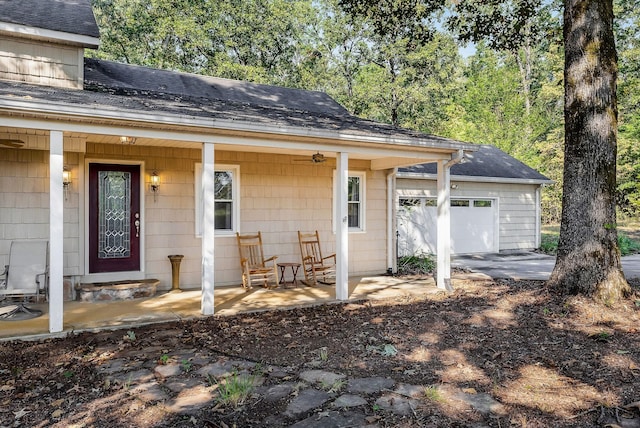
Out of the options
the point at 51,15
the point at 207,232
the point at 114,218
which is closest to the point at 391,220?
the point at 207,232

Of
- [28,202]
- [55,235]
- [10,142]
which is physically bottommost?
[55,235]

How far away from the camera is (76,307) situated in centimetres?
625

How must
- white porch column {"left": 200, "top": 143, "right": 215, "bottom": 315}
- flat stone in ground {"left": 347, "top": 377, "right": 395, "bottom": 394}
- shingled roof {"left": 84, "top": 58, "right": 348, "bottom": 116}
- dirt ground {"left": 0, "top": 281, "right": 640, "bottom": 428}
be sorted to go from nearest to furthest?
dirt ground {"left": 0, "top": 281, "right": 640, "bottom": 428} < flat stone in ground {"left": 347, "top": 377, "right": 395, "bottom": 394} < white porch column {"left": 200, "top": 143, "right": 215, "bottom": 315} < shingled roof {"left": 84, "top": 58, "right": 348, "bottom": 116}

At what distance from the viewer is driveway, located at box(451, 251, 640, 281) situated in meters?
9.66

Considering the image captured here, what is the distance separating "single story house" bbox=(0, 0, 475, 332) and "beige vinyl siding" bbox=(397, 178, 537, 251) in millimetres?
5568

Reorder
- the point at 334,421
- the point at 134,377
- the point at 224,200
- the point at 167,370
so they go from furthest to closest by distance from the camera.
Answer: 1. the point at 224,200
2. the point at 167,370
3. the point at 134,377
4. the point at 334,421

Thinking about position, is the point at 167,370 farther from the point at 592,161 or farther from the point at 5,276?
the point at 592,161

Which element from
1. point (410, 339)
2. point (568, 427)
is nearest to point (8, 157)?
point (410, 339)

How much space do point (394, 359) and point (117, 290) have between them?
4.48 meters

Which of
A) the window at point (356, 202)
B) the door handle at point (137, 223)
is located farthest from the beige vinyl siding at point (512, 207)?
the door handle at point (137, 223)

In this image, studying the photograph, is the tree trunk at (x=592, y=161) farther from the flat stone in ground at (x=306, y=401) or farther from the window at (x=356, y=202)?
the flat stone in ground at (x=306, y=401)

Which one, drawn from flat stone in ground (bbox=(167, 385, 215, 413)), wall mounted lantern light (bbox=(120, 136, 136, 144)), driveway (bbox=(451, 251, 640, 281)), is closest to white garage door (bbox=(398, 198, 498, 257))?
driveway (bbox=(451, 251, 640, 281))

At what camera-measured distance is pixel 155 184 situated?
7.39 meters

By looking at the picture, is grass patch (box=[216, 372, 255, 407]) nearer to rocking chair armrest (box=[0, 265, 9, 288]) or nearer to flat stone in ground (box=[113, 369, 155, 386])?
flat stone in ground (box=[113, 369, 155, 386])
